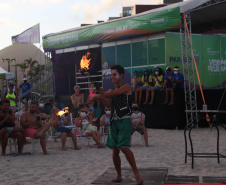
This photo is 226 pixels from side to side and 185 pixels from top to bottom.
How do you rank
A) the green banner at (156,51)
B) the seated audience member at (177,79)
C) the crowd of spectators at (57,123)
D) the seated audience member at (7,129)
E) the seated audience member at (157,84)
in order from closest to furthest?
1. the seated audience member at (7,129)
2. the crowd of spectators at (57,123)
3. the seated audience member at (177,79)
4. the seated audience member at (157,84)
5. the green banner at (156,51)

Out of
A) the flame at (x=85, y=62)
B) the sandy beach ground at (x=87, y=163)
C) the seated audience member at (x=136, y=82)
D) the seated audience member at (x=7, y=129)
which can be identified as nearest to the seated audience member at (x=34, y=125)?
the seated audience member at (x=7, y=129)

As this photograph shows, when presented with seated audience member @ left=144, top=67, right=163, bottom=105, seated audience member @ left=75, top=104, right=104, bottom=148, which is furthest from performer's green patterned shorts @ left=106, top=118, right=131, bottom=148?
seated audience member @ left=144, top=67, right=163, bottom=105

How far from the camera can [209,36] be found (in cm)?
1822

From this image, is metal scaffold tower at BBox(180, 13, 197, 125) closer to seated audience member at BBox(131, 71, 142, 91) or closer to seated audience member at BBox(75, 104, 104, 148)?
seated audience member at BBox(131, 71, 142, 91)

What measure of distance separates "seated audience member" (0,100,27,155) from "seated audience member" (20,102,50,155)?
21 cm

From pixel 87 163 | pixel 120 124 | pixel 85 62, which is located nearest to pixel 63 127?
pixel 87 163

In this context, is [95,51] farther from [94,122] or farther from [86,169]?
[86,169]

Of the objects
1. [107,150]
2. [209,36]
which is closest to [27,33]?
[209,36]

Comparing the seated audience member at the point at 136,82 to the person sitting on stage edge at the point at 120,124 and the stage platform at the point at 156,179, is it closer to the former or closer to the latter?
the stage platform at the point at 156,179

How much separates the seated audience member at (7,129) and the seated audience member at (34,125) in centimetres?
21

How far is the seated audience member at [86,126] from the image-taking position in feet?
35.5

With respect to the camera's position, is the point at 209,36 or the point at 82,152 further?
the point at 209,36

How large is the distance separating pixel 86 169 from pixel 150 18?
9564mm

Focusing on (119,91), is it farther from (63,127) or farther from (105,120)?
(105,120)
